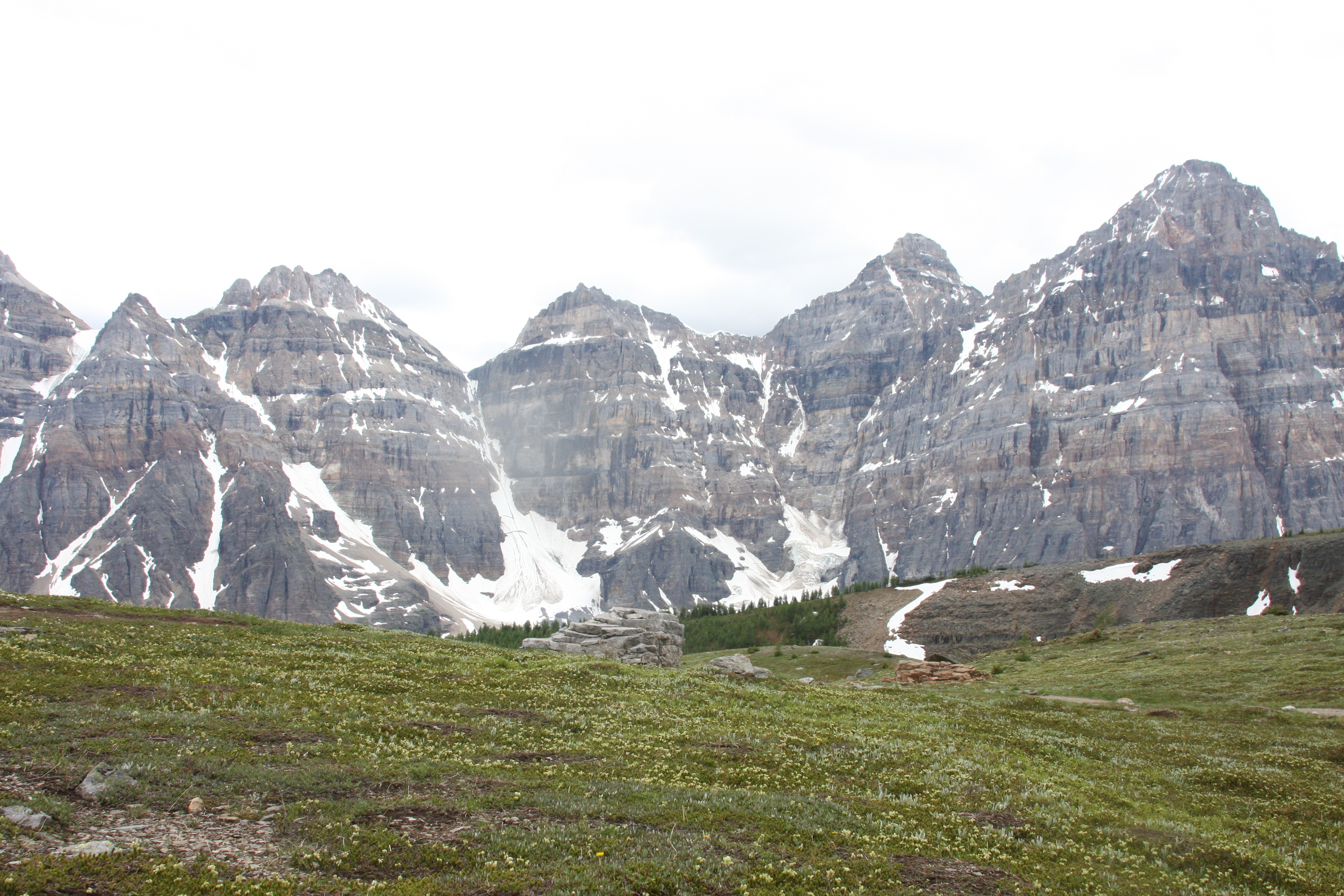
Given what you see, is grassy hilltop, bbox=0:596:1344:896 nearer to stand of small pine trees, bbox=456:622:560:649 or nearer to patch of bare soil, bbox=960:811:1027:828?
patch of bare soil, bbox=960:811:1027:828

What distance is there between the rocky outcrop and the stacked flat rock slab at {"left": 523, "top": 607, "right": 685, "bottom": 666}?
41973mm

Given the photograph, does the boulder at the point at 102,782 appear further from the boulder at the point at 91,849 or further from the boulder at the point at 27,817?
the boulder at the point at 91,849

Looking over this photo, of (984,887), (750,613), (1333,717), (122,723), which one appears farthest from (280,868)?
(750,613)

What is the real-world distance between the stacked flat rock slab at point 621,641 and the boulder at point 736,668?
15.3 feet

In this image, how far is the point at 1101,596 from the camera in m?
115

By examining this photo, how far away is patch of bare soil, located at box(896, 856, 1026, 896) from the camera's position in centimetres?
1397

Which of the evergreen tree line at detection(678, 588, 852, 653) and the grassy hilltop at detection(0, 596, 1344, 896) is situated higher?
the grassy hilltop at detection(0, 596, 1344, 896)

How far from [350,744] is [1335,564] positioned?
4516 inches

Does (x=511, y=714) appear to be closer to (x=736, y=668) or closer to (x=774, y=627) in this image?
(x=736, y=668)

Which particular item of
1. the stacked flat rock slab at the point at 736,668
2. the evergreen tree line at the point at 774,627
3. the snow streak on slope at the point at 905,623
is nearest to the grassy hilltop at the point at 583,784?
the stacked flat rock slab at the point at 736,668

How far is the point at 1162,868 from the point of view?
16.3m

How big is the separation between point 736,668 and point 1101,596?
83.2m

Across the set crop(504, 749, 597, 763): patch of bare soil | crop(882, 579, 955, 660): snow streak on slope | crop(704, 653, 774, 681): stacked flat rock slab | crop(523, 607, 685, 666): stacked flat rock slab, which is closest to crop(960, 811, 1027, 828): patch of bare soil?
crop(504, 749, 597, 763): patch of bare soil

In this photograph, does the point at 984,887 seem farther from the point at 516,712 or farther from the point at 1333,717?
the point at 1333,717
